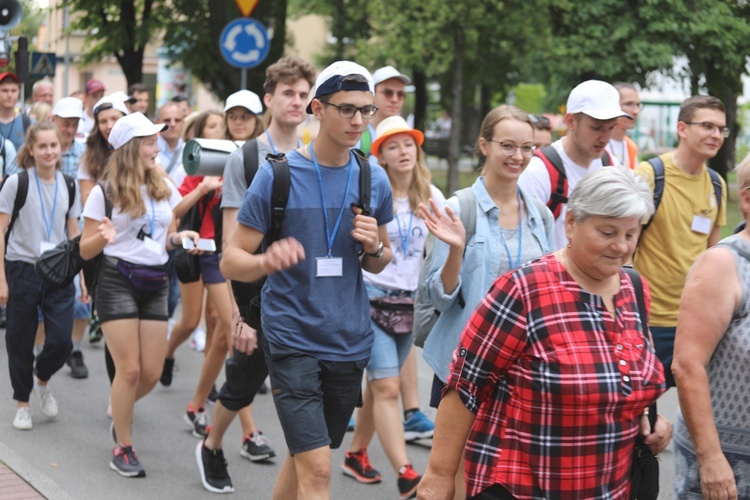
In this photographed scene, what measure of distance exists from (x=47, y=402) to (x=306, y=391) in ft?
12.6

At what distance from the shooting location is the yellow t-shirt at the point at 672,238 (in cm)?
639

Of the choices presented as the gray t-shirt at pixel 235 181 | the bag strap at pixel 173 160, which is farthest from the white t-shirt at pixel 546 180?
the bag strap at pixel 173 160

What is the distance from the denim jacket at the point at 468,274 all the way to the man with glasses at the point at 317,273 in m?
0.43

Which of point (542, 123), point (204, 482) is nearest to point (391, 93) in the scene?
point (542, 123)

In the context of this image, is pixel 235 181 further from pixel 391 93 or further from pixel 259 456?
pixel 391 93

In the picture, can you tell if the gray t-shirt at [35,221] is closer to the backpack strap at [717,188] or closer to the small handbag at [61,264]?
the small handbag at [61,264]

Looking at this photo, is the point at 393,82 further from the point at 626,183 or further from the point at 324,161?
the point at 626,183

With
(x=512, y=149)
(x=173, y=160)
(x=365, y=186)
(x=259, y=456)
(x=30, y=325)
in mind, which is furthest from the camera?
(x=173, y=160)

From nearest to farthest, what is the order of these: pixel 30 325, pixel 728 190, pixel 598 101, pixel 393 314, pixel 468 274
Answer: pixel 468 274, pixel 598 101, pixel 393 314, pixel 30 325, pixel 728 190

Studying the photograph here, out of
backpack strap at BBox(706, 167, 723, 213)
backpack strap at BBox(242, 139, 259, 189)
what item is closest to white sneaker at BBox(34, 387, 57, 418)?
backpack strap at BBox(242, 139, 259, 189)

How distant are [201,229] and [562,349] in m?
4.65

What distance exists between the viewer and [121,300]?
6461mm

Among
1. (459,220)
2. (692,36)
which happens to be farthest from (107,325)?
(692,36)

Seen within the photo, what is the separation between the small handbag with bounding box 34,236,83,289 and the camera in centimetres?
700
